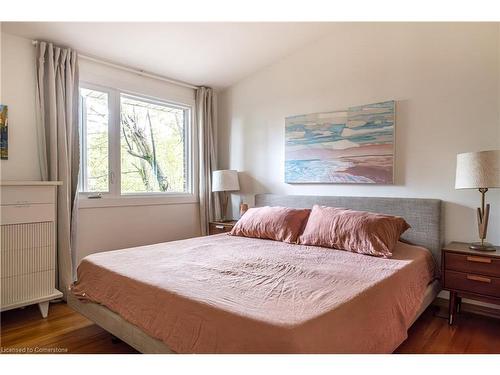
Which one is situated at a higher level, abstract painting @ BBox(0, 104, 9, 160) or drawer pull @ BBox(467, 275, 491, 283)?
abstract painting @ BBox(0, 104, 9, 160)

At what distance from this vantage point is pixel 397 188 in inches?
113

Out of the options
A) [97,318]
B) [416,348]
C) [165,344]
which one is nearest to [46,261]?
[97,318]

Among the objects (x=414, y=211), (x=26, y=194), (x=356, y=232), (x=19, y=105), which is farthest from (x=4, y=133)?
(x=414, y=211)

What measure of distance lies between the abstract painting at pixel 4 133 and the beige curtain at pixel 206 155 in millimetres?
2022

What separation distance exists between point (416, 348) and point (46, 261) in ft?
9.12

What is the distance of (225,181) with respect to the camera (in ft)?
12.4

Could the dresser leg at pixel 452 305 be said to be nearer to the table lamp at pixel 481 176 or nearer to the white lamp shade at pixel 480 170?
the table lamp at pixel 481 176

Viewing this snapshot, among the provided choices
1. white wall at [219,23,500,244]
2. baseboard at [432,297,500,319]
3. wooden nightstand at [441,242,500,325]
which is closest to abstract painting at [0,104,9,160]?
white wall at [219,23,500,244]

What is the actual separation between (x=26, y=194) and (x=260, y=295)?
2.02 meters

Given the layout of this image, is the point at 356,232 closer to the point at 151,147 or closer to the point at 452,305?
the point at 452,305

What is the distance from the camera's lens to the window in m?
3.19

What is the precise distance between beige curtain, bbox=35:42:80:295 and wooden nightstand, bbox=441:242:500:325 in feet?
10.3

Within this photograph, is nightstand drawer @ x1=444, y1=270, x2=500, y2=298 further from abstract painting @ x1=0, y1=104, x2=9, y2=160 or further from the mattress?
abstract painting @ x1=0, y1=104, x2=9, y2=160

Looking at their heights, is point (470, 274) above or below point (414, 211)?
below
